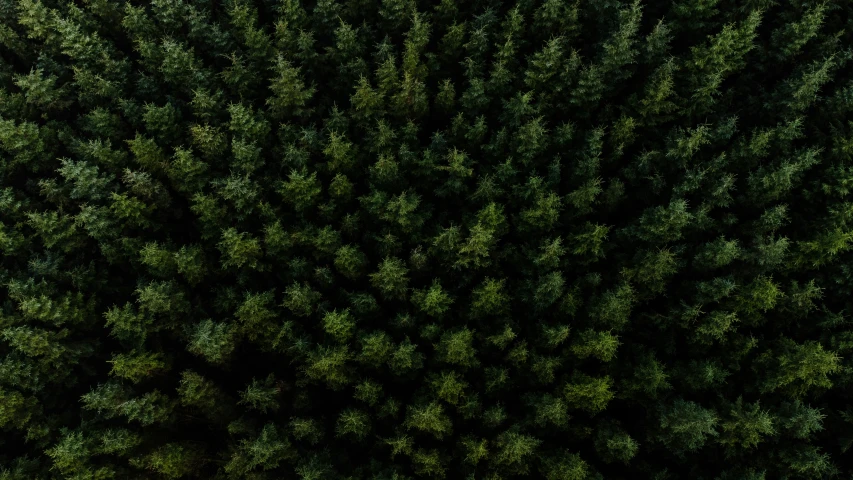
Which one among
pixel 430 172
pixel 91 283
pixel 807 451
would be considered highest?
pixel 430 172

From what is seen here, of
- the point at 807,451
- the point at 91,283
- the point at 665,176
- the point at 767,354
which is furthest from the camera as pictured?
the point at 665,176

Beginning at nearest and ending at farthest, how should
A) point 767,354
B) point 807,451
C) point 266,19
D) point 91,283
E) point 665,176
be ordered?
point 807,451 < point 767,354 < point 91,283 < point 665,176 < point 266,19

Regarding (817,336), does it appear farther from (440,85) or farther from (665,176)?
(440,85)

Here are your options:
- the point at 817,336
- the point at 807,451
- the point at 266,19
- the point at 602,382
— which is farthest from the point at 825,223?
the point at 266,19

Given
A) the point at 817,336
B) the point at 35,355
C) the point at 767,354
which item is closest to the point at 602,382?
the point at 767,354

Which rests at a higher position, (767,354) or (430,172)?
(430,172)

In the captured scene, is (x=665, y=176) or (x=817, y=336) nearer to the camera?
(x=817, y=336)
